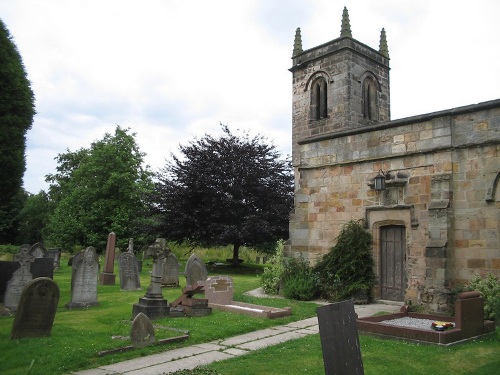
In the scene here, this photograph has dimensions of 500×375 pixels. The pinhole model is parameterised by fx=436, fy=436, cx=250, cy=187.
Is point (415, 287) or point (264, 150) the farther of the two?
point (264, 150)

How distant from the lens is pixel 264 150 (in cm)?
2695

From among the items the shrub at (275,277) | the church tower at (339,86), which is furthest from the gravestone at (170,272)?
the church tower at (339,86)

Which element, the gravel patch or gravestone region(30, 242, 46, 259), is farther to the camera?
gravestone region(30, 242, 46, 259)

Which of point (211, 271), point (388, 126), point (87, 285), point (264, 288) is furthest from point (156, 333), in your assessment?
point (211, 271)

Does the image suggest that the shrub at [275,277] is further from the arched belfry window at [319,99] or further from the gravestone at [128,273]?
the arched belfry window at [319,99]

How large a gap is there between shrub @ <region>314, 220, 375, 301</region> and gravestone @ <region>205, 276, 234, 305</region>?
3.21m

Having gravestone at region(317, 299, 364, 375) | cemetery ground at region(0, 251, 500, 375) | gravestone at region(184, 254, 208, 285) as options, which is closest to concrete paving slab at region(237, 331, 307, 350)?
cemetery ground at region(0, 251, 500, 375)

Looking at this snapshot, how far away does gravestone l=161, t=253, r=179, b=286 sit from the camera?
1673 cm

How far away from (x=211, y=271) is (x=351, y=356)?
21.0 m

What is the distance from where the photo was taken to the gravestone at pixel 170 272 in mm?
16734

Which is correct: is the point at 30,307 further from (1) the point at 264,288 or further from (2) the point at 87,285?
(1) the point at 264,288

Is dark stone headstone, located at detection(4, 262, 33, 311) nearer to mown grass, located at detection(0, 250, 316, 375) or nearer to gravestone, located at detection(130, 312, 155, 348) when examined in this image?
mown grass, located at detection(0, 250, 316, 375)

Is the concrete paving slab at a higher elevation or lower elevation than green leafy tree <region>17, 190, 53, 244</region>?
lower

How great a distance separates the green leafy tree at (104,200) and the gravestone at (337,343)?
26500mm
